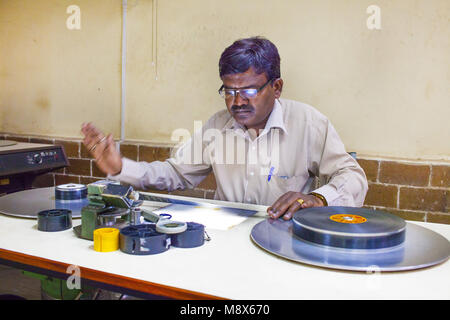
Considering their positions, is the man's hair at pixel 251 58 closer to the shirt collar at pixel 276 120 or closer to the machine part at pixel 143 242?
the shirt collar at pixel 276 120

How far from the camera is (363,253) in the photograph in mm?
1066

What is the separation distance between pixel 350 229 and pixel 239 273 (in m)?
0.32

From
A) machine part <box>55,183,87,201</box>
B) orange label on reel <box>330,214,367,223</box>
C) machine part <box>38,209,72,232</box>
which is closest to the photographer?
orange label on reel <box>330,214,367,223</box>

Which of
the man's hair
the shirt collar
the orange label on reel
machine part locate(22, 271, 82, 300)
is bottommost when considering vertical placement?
machine part locate(22, 271, 82, 300)

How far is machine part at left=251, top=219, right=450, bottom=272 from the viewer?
100cm

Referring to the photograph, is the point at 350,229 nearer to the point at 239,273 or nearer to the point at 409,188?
the point at 239,273

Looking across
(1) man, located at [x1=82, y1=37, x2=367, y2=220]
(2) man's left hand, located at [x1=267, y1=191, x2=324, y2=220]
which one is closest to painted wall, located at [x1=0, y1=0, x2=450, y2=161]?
(1) man, located at [x1=82, y1=37, x2=367, y2=220]

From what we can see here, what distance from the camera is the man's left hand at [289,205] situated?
1390 mm

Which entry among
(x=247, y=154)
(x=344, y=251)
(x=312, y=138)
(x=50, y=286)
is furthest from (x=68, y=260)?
(x=312, y=138)

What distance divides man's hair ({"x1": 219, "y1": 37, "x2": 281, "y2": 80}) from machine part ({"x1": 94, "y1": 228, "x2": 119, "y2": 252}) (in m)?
0.91

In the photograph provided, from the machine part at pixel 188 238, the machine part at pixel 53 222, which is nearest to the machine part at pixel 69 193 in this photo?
the machine part at pixel 53 222

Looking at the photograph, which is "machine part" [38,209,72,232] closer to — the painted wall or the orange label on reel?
the orange label on reel

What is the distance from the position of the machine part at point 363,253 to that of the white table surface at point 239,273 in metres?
0.02

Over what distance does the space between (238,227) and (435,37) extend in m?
1.65
